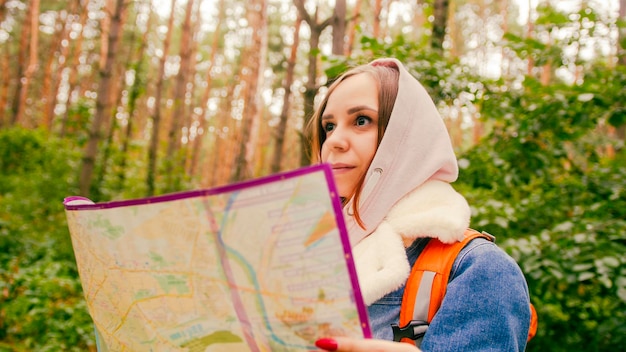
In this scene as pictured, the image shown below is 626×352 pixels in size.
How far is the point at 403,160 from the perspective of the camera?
1087 mm

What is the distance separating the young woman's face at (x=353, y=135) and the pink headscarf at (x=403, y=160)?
0.05 metres

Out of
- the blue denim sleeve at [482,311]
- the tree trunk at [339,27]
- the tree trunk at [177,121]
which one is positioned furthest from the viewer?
the tree trunk at [177,121]

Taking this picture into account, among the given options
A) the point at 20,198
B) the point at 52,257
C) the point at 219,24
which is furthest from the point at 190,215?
the point at 219,24

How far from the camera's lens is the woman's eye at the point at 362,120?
117 centimetres

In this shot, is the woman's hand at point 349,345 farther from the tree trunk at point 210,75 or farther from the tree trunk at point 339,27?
the tree trunk at point 210,75

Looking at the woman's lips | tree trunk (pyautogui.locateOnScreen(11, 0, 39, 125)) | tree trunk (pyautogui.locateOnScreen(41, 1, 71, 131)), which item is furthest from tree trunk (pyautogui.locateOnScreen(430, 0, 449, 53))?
tree trunk (pyautogui.locateOnScreen(41, 1, 71, 131))

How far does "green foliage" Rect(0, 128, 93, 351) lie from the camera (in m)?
3.80

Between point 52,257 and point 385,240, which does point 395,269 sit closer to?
point 385,240

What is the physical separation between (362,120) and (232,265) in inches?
23.0

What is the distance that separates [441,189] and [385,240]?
→ 205 mm

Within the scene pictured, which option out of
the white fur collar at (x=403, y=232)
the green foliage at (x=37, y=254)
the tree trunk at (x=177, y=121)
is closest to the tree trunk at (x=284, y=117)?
the tree trunk at (x=177, y=121)

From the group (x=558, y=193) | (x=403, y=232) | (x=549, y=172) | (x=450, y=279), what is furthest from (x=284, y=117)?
(x=450, y=279)

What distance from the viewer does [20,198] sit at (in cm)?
746

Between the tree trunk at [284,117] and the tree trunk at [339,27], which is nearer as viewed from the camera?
the tree trunk at [339,27]
